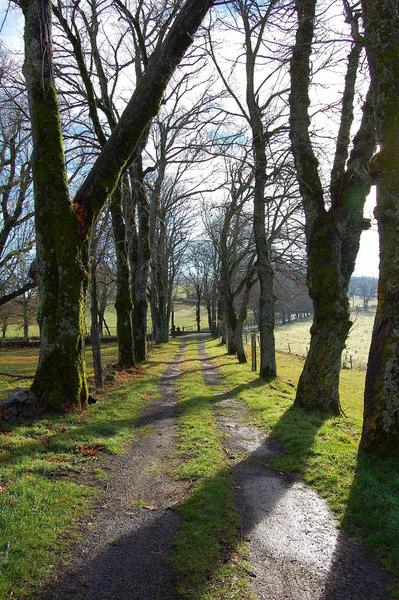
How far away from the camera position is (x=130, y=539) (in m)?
3.84

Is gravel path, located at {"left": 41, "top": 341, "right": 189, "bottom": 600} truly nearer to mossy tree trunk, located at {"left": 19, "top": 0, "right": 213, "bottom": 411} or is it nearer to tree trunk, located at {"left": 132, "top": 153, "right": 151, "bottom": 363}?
mossy tree trunk, located at {"left": 19, "top": 0, "right": 213, "bottom": 411}

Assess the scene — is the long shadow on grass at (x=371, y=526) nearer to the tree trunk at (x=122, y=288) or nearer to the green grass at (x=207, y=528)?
the green grass at (x=207, y=528)

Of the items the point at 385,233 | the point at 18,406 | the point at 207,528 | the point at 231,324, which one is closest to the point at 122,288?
the point at 18,406

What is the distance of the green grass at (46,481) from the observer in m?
3.32

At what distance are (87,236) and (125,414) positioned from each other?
3720mm

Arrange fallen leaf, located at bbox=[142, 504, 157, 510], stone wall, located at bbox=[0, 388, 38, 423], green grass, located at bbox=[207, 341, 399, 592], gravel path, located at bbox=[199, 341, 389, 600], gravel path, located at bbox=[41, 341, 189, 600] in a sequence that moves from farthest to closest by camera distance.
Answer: stone wall, located at bbox=[0, 388, 38, 423]
fallen leaf, located at bbox=[142, 504, 157, 510]
green grass, located at bbox=[207, 341, 399, 592]
gravel path, located at bbox=[199, 341, 389, 600]
gravel path, located at bbox=[41, 341, 189, 600]

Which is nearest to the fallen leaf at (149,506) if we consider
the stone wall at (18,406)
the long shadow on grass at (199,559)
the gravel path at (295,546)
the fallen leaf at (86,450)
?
the long shadow on grass at (199,559)

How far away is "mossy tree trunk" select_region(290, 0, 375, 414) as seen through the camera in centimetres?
890

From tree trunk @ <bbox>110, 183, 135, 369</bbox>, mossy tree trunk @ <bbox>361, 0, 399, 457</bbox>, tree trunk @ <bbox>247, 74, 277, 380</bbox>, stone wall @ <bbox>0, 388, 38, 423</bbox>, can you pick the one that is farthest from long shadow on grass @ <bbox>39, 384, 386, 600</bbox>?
tree trunk @ <bbox>110, 183, 135, 369</bbox>

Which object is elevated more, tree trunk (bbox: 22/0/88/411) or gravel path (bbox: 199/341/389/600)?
tree trunk (bbox: 22/0/88/411)

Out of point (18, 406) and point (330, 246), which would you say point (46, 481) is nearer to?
point (18, 406)

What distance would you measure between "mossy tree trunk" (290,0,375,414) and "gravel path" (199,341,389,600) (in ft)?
11.9

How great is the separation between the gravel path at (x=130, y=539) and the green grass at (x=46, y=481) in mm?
184

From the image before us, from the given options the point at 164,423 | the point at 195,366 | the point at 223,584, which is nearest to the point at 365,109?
the point at 164,423
